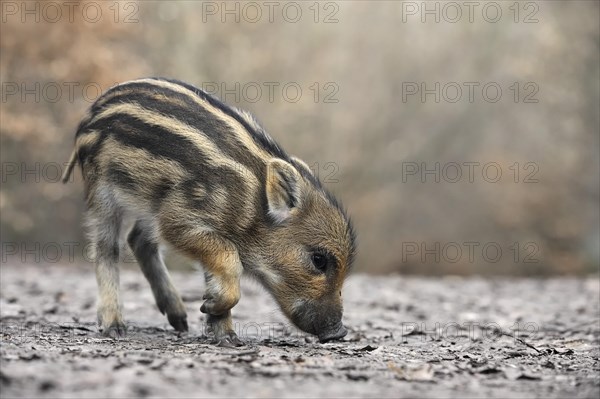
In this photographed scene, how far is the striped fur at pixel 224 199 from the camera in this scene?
6473 millimetres

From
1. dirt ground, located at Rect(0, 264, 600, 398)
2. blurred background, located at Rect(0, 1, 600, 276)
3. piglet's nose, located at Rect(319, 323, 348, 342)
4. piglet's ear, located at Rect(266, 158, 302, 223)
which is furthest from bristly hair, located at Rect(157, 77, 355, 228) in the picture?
blurred background, located at Rect(0, 1, 600, 276)

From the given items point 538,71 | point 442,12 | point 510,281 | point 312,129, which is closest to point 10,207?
point 312,129

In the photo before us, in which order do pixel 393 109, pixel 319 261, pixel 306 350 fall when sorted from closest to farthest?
pixel 306 350 < pixel 319 261 < pixel 393 109

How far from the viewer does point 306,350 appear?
6141mm

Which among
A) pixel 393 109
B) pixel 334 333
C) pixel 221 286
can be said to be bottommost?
pixel 334 333

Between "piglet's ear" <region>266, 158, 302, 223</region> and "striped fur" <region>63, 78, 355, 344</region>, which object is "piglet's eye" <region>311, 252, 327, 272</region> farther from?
"piglet's ear" <region>266, 158, 302, 223</region>

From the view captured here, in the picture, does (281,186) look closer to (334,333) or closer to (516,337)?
(334,333)

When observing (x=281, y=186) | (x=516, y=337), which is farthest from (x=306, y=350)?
(x=516, y=337)

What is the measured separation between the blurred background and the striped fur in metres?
9.05

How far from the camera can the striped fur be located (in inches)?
255

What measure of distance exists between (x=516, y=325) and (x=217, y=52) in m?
10.3

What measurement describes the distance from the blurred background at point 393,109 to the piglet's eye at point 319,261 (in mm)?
9763

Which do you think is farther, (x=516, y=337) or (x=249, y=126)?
(x=516, y=337)

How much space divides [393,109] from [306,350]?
14719mm
